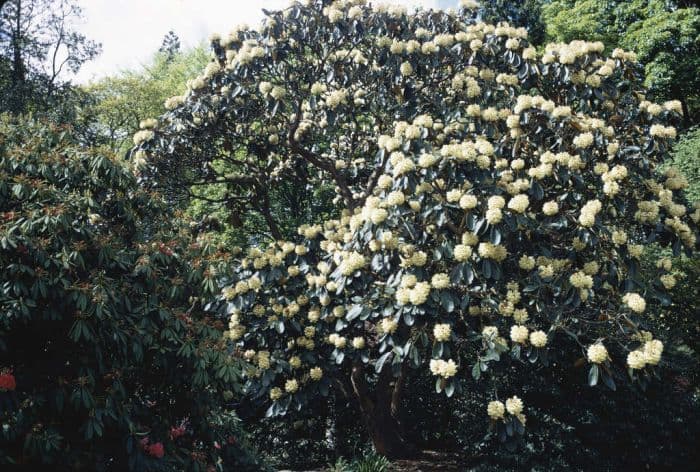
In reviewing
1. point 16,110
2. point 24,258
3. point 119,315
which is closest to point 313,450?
point 119,315

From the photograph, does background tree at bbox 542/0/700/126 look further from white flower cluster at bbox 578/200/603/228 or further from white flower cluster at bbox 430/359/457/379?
white flower cluster at bbox 430/359/457/379

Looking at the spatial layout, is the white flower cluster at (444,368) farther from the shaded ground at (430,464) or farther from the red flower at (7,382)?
the red flower at (7,382)

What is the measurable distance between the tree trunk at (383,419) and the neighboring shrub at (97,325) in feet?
5.93

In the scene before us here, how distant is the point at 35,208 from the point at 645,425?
5579 millimetres

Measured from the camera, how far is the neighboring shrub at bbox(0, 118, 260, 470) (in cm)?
318

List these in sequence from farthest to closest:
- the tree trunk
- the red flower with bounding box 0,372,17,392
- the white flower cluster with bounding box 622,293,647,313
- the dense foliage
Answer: the tree trunk → the white flower cluster with bounding box 622,293,647,313 → the dense foliage → the red flower with bounding box 0,372,17,392

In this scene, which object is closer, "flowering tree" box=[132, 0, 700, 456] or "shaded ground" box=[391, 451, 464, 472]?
"flowering tree" box=[132, 0, 700, 456]

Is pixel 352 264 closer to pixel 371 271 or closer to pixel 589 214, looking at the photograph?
pixel 371 271

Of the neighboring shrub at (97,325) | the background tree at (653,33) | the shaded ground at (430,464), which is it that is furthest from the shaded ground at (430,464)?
the background tree at (653,33)

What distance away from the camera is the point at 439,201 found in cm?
414

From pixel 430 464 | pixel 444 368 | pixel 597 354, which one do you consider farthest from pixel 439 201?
pixel 430 464

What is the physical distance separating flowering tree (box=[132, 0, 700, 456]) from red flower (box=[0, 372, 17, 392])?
1.73 meters

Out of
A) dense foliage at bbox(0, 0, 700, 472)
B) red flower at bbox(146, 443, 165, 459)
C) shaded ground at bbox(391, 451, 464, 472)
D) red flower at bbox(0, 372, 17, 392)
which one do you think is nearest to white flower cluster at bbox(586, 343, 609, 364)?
dense foliage at bbox(0, 0, 700, 472)

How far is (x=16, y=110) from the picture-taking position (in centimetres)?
1217
